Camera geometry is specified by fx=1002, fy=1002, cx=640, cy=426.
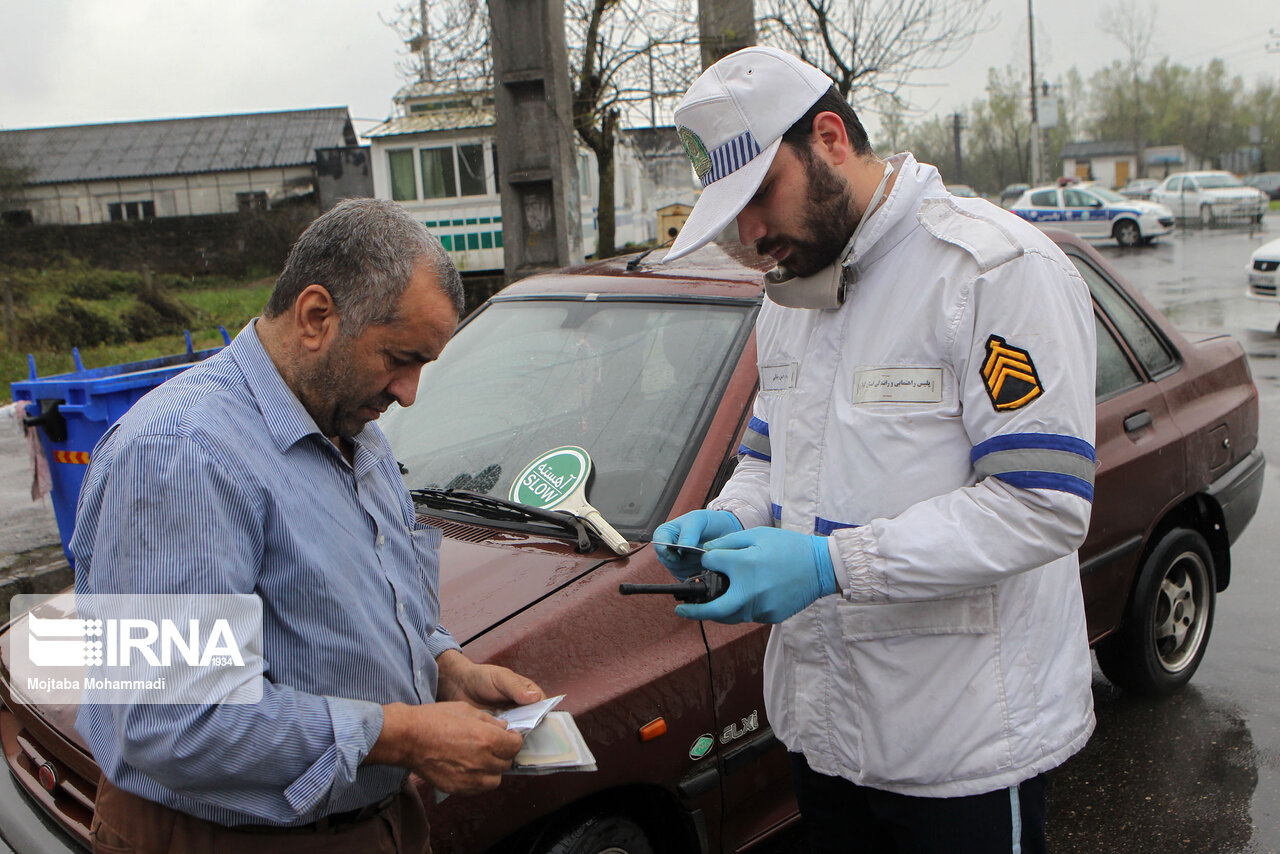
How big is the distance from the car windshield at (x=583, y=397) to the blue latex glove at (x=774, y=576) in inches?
33.1

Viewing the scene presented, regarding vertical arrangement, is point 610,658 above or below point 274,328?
below

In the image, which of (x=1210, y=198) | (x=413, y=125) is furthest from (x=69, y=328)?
(x=1210, y=198)

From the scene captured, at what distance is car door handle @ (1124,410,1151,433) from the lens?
337 cm

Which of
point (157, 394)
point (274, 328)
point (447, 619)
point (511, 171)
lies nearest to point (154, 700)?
point (157, 394)

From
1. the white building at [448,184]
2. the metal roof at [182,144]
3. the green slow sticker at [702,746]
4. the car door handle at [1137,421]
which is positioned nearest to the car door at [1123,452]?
the car door handle at [1137,421]

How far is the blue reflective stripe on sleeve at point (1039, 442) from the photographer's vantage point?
1.54 metres

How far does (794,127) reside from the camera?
170 centimetres

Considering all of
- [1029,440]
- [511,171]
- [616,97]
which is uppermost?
[616,97]

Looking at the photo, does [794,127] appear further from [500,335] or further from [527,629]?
[500,335]

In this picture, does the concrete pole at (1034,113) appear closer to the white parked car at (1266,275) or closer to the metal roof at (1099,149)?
the white parked car at (1266,275)

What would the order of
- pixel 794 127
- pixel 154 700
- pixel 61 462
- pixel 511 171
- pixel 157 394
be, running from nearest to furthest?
pixel 154 700, pixel 157 394, pixel 794 127, pixel 61 462, pixel 511 171

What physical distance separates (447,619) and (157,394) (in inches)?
36.8

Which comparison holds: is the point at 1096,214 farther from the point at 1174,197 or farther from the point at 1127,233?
the point at 1174,197

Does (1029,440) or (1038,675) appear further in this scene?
(1038,675)
